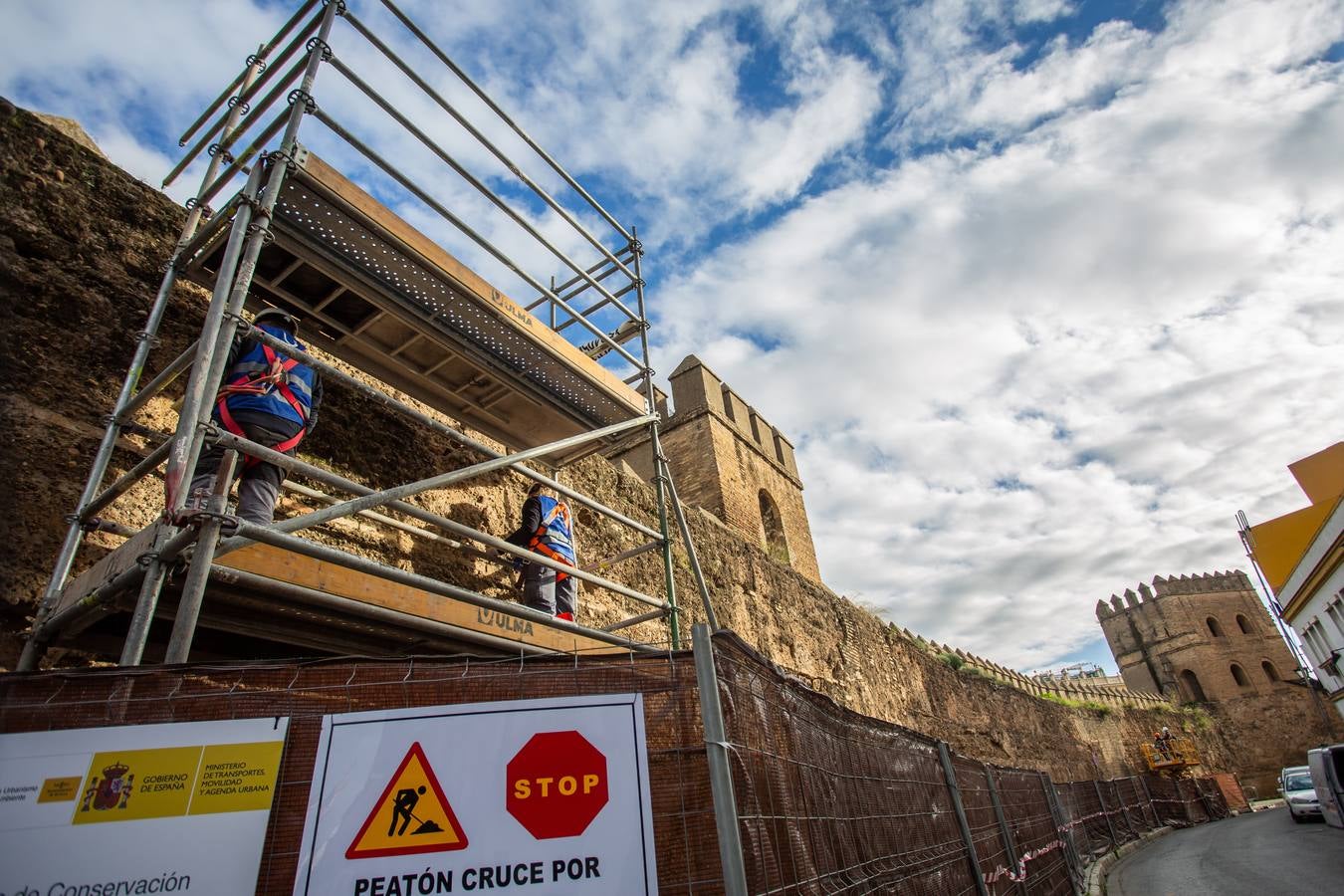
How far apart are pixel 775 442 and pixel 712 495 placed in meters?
3.73

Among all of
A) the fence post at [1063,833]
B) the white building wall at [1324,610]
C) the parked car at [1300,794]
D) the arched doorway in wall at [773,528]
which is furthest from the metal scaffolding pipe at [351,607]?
the white building wall at [1324,610]

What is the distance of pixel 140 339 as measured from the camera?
11.1 feet

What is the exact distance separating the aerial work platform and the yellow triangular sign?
2.70m

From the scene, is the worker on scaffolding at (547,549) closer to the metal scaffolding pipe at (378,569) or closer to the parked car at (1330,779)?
the metal scaffolding pipe at (378,569)

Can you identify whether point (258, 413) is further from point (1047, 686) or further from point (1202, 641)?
point (1202, 641)

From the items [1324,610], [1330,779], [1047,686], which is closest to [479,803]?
[1330,779]

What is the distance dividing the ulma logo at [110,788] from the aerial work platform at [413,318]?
2.56 m

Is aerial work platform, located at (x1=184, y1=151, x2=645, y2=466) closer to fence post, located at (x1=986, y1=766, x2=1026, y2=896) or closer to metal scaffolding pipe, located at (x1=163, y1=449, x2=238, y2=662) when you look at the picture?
metal scaffolding pipe, located at (x1=163, y1=449, x2=238, y2=662)

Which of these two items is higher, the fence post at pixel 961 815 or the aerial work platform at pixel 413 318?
the aerial work platform at pixel 413 318

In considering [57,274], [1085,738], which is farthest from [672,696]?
[1085,738]

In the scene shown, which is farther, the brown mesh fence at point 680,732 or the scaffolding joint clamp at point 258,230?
the scaffolding joint clamp at point 258,230

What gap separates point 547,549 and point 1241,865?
11.1 metres

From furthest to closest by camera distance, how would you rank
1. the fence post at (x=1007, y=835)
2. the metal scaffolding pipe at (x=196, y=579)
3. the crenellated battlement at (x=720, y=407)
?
1. the crenellated battlement at (x=720, y=407)
2. the fence post at (x=1007, y=835)
3. the metal scaffolding pipe at (x=196, y=579)

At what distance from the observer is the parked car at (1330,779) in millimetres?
10383
